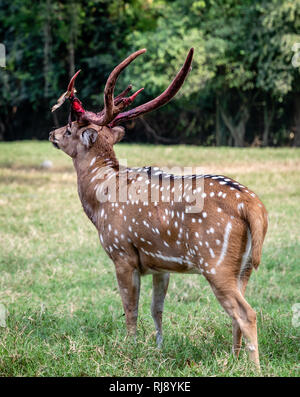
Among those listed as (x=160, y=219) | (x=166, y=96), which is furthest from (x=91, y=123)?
(x=160, y=219)

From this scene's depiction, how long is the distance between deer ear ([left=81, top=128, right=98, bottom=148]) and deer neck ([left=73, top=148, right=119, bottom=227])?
3.0 inches

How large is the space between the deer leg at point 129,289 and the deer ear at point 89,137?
101 centimetres

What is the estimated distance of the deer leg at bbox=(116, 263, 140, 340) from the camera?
13.9ft

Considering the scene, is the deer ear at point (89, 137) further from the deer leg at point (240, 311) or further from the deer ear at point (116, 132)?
the deer leg at point (240, 311)

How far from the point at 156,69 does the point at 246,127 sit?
486cm

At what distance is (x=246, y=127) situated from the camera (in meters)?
26.0

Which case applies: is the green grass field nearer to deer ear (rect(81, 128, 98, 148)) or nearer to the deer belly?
the deer belly

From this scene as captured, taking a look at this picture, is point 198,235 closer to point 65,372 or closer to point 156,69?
point 65,372

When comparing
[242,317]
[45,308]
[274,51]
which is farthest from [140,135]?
[242,317]

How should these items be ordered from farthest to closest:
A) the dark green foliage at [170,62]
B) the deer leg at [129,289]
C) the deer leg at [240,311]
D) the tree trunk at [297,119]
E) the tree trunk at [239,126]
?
the tree trunk at [239,126] → the tree trunk at [297,119] → the dark green foliage at [170,62] → the deer leg at [129,289] → the deer leg at [240,311]

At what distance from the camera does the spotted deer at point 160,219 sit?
3.70 metres

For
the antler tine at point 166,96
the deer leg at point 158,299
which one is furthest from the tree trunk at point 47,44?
the deer leg at point 158,299

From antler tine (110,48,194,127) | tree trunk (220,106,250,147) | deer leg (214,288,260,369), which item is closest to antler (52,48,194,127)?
antler tine (110,48,194,127)
